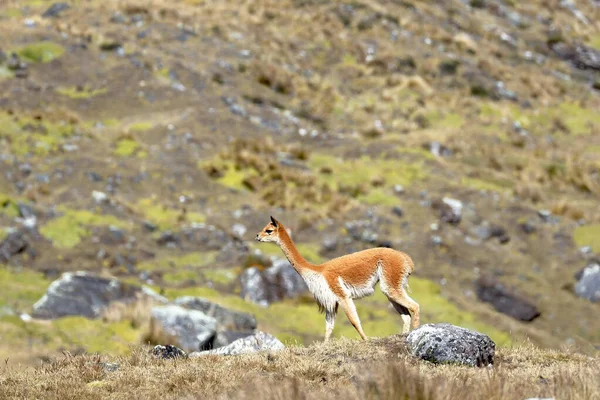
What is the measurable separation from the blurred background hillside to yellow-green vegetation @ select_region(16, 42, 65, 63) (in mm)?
131

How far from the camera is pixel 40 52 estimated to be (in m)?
34.6

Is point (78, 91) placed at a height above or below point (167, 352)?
below

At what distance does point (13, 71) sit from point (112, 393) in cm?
2830

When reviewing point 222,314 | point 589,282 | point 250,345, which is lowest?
point 589,282

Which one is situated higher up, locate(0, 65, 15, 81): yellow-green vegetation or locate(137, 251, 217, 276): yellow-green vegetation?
locate(137, 251, 217, 276): yellow-green vegetation

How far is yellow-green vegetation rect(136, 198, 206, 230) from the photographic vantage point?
2419 centimetres

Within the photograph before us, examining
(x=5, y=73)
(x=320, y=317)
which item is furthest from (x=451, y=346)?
(x=5, y=73)

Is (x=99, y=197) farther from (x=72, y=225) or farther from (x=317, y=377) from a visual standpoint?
(x=317, y=377)

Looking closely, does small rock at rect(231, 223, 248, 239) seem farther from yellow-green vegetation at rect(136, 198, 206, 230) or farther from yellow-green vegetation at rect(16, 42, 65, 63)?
yellow-green vegetation at rect(16, 42, 65, 63)

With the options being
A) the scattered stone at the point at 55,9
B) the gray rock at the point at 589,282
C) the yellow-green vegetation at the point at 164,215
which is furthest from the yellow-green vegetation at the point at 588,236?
the scattered stone at the point at 55,9

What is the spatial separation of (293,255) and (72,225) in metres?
12.8

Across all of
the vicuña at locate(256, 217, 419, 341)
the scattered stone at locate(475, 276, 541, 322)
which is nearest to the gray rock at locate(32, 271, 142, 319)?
the vicuña at locate(256, 217, 419, 341)

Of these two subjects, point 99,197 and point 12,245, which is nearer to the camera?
point 12,245

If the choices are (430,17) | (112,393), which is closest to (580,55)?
(430,17)
